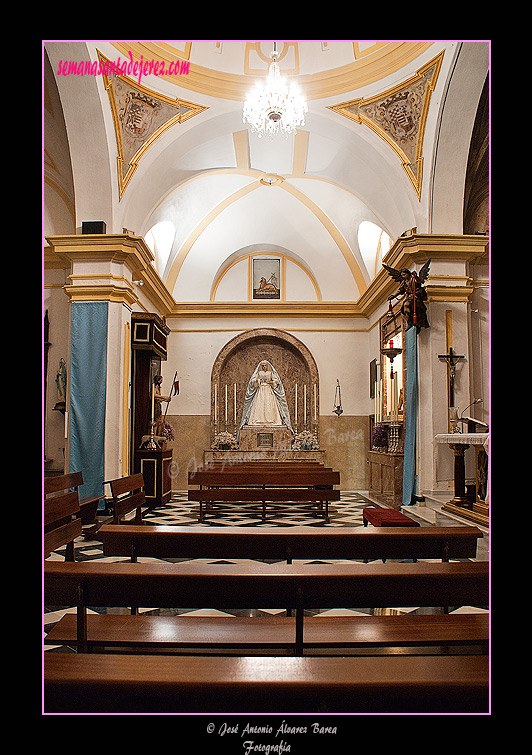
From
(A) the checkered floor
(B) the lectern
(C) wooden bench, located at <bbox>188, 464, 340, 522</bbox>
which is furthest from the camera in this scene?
(B) the lectern

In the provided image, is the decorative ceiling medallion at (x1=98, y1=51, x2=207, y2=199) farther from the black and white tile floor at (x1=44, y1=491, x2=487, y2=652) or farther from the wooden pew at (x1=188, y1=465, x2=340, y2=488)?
the black and white tile floor at (x1=44, y1=491, x2=487, y2=652)

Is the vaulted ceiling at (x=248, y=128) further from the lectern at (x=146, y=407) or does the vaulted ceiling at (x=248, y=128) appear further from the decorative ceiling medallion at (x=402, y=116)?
the lectern at (x=146, y=407)

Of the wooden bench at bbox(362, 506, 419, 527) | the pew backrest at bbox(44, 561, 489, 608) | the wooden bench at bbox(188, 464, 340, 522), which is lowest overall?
the wooden bench at bbox(188, 464, 340, 522)

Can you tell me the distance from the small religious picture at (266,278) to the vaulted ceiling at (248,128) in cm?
341

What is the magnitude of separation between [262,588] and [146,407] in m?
8.11

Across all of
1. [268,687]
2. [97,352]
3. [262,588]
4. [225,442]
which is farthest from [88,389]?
[268,687]

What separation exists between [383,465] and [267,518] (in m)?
2.77

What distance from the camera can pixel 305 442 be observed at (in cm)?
1375

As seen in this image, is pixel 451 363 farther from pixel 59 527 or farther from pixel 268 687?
pixel 268 687

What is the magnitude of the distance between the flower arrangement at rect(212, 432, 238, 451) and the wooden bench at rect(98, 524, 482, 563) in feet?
32.1

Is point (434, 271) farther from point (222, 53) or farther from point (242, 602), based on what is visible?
point (242, 602)

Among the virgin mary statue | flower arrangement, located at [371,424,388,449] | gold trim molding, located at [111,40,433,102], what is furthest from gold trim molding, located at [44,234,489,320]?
the virgin mary statue

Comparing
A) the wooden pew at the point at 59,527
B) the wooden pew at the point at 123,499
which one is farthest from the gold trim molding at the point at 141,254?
the wooden pew at the point at 59,527

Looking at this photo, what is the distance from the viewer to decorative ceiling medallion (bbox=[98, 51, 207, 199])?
8.25 m
